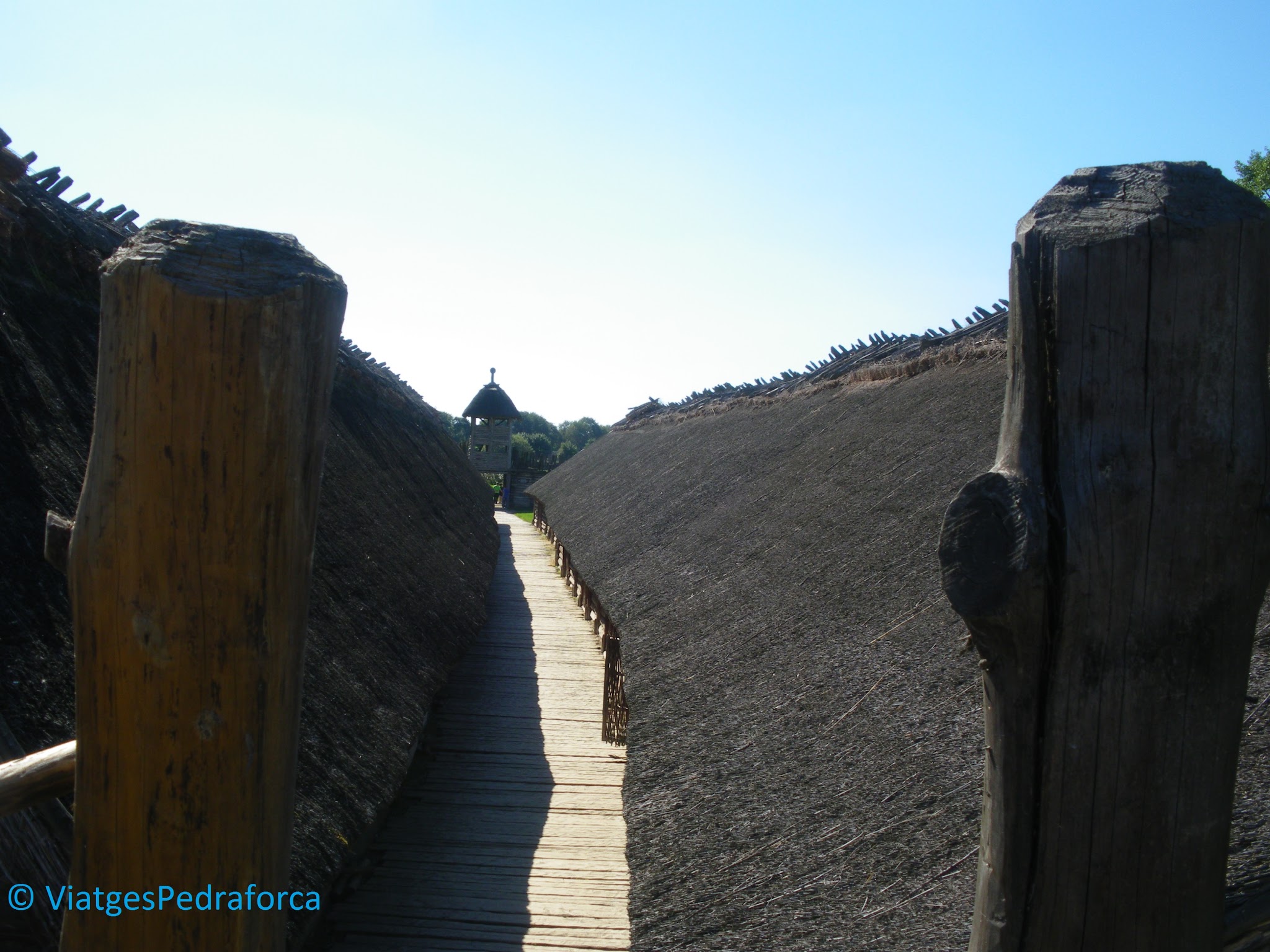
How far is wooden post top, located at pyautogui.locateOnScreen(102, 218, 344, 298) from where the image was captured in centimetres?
153

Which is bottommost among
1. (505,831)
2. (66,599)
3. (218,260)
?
(505,831)

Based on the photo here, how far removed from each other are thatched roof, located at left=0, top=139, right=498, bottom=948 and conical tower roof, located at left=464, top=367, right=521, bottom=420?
2583cm

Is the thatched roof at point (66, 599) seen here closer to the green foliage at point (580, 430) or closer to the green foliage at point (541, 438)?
the green foliage at point (541, 438)

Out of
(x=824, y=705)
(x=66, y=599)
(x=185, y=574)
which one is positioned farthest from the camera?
(x=824, y=705)

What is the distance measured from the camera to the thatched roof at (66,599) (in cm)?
262

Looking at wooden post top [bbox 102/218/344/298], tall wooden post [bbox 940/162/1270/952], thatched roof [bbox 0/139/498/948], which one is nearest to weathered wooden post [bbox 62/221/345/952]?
wooden post top [bbox 102/218/344/298]

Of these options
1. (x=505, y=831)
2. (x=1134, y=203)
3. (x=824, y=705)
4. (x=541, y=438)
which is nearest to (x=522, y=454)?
(x=541, y=438)

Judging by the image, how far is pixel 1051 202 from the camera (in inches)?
59.7

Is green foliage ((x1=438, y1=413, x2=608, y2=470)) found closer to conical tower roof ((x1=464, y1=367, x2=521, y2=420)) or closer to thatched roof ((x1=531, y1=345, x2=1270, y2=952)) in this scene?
conical tower roof ((x1=464, y1=367, x2=521, y2=420))

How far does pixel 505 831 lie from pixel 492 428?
97.5ft

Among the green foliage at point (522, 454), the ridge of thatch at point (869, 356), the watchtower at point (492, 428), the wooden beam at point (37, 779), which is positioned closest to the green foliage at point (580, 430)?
the green foliage at point (522, 454)

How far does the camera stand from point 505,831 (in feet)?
22.9

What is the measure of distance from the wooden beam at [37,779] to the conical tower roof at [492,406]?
110 feet

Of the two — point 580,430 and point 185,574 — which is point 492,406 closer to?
point 185,574
